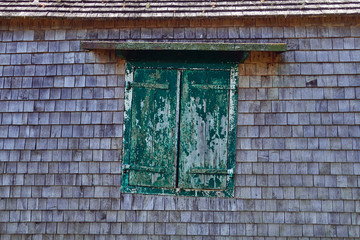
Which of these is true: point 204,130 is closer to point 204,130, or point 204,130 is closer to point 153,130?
point 204,130

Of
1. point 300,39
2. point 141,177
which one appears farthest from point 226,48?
point 141,177

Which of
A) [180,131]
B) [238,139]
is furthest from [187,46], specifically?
[238,139]

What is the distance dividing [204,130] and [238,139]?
Result: 0.48 metres

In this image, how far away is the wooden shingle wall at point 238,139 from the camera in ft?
15.8

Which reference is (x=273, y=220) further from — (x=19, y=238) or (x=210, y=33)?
(x=19, y=238)

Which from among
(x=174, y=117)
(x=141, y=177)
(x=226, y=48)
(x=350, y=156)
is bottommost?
(x=141, y=177)

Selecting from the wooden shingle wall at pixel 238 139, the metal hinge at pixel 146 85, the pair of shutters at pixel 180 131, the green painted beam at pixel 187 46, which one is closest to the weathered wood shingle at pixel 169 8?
the wooden shingle wall at pixel 238 139

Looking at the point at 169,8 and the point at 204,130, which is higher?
the point at 169,8

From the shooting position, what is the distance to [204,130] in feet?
16.2

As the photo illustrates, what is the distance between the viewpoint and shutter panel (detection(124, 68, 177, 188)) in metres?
4.92

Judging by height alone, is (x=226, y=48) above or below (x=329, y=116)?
above

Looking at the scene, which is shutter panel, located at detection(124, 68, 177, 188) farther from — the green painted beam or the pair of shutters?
the green painted beam

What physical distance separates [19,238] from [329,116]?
4.60 m

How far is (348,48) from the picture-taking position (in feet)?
16.2
